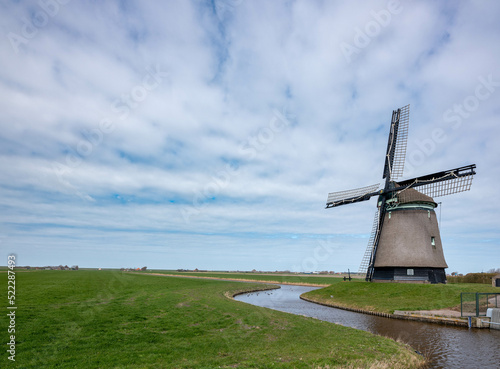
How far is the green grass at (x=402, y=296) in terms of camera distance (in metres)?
33.5

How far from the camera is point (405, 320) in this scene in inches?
1181

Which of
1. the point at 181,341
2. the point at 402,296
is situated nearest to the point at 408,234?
the point at 402,296

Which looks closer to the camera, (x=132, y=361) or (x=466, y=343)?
(x=132, y=361)

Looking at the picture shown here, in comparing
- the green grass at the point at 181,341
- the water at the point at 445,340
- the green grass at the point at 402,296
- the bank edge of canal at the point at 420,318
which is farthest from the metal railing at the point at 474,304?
the green grass at the point at 181,341

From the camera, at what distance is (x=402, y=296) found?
1447 inches

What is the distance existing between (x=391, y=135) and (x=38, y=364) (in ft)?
171

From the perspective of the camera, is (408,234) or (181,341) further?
(408,234)

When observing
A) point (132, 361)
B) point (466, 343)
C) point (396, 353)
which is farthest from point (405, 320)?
point (132, 361)

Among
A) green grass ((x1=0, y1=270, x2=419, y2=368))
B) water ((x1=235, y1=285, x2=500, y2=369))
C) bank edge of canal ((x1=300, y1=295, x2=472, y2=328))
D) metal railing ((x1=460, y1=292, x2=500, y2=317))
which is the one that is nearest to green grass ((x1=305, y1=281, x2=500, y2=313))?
bank edge of canal ((x1=300, y1=295, x2=472, y2=328))

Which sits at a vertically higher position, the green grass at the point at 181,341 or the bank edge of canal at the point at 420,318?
the green grass at the point at 181,341

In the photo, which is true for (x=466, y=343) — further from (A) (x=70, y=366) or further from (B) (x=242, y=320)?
(A) (x=70, y=366)

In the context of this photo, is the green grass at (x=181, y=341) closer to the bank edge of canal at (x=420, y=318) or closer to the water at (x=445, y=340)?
the water at (x=445, y=340)

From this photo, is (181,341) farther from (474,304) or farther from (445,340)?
(474,304)

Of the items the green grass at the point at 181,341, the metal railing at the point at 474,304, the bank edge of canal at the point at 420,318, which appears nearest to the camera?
the green grass at the point at 181,341
